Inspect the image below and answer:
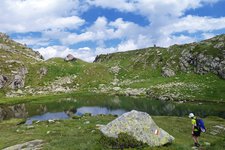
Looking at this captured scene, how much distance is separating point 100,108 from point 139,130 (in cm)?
8347

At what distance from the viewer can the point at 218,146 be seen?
1165 inches

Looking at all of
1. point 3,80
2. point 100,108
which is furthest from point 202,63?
point 3,80

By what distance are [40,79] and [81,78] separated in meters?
26.9

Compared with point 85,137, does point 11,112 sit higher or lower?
lower

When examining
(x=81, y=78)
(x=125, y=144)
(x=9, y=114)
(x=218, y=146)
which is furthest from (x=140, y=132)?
(x=81, y=78)

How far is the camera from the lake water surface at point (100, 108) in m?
95.6

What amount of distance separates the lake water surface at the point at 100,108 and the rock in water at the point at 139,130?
61.7 metres

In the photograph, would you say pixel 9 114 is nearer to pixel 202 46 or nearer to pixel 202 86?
pixel 202 86

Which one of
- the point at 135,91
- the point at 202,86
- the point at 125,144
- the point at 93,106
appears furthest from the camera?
the point at 135,91

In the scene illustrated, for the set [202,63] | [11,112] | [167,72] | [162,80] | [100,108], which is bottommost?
[11,112]

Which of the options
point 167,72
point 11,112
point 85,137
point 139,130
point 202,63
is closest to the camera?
point 139,130

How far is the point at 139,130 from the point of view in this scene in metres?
30.0

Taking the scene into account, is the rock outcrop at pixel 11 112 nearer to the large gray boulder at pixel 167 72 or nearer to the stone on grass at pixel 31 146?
the stone on grass at pixel 31 146

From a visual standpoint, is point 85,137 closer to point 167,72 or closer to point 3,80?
point 167,72
